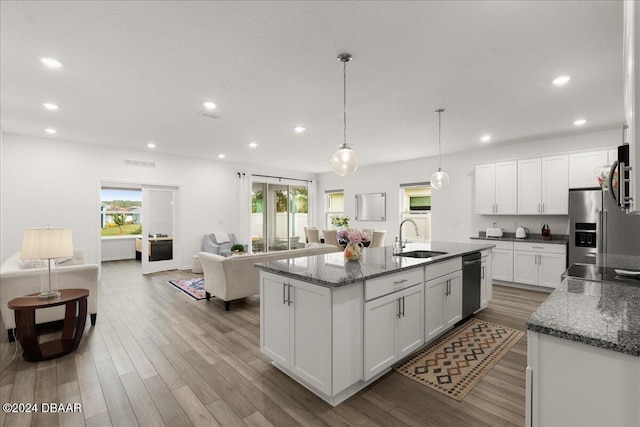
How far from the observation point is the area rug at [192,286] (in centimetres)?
505

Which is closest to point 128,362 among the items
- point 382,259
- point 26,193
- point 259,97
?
point 382,259

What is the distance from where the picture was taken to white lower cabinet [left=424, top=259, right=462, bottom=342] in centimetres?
292

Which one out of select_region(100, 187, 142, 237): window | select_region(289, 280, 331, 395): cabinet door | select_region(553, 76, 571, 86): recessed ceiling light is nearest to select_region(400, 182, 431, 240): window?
select_region(553, 76, 571, 86): recessed ceiling light

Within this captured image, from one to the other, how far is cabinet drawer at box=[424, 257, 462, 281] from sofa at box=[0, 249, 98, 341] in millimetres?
3763

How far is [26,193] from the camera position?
547 centimetres

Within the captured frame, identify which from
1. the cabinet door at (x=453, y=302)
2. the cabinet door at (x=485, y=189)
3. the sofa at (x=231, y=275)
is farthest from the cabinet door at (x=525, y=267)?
the sofa at (x=231, y=275)

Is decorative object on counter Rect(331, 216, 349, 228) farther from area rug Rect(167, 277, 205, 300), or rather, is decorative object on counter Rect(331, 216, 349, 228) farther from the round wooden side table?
the round wooden side table

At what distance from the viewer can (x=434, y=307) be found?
9.87ft

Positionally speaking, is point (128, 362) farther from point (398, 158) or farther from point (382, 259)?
point (398, 158)

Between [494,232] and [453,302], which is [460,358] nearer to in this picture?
[453,302]

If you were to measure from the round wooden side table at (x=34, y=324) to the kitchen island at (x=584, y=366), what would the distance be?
3.83 metres

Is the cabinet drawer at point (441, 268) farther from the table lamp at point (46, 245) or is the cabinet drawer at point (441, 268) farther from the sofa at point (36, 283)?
the sofa at point (36, 283)

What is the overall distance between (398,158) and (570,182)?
347 cm

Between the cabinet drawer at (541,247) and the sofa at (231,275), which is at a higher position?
the cabinet drawer at (541,247)
